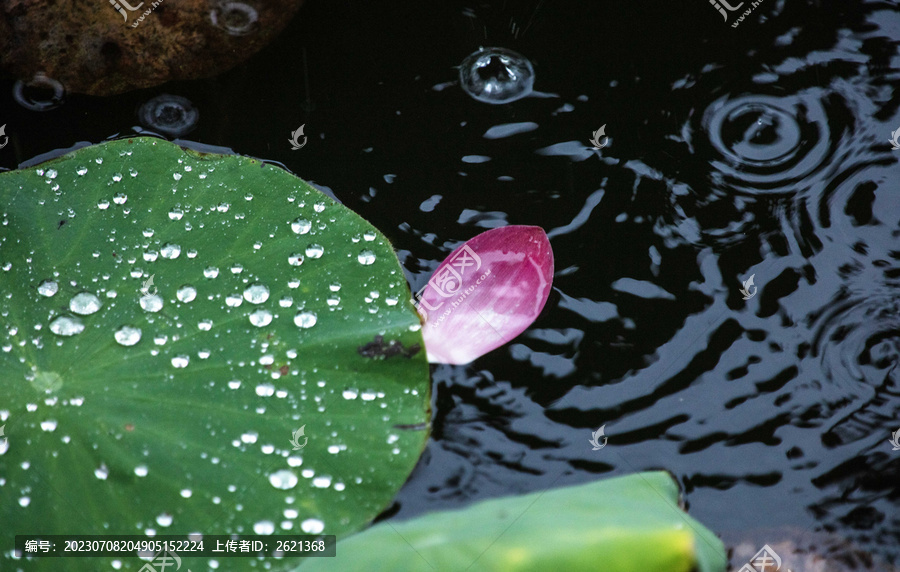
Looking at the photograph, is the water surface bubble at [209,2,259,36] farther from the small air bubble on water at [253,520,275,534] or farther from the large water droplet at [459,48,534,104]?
the small air bubble on water at [253,520,275,534]

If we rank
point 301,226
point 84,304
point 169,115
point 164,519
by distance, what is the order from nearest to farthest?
point 164,519
point 84,304
point 301,226
point 169,115

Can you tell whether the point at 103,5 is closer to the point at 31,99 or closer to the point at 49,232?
the point at 31,99

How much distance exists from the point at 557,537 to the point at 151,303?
814 millimetres

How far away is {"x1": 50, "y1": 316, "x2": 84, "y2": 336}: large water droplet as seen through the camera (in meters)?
1.11

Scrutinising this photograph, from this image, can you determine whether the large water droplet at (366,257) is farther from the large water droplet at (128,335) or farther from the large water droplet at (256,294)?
the large water droplet at (128,335)

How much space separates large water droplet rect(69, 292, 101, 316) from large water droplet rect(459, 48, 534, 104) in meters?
0.98

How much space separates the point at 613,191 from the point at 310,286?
0.74 meters

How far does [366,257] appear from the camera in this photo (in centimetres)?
124

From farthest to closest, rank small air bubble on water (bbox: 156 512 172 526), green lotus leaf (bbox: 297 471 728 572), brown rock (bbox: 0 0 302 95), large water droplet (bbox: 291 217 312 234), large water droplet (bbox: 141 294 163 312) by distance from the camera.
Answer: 1. brown rock (bbox: 0 0 302 95)
2. large water droplet (bbox: 291 217 312 234)
3. large water droplet (bbox: 141 294 163 312)
4. small air bubble on water (bbox: 156 512 172 526)
5. green lotus leaf (bbox: 297 471 728 572)

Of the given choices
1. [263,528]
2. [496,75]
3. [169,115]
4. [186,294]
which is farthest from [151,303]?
[496,75]

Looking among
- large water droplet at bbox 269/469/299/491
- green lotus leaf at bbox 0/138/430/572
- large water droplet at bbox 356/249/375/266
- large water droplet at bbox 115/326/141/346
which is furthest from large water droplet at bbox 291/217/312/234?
large water droplet at bbox 269/469/299/491

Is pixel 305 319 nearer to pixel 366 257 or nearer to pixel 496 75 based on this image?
pixel 366 257

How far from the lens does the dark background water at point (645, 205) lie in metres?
1.22

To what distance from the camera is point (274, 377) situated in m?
1.12
